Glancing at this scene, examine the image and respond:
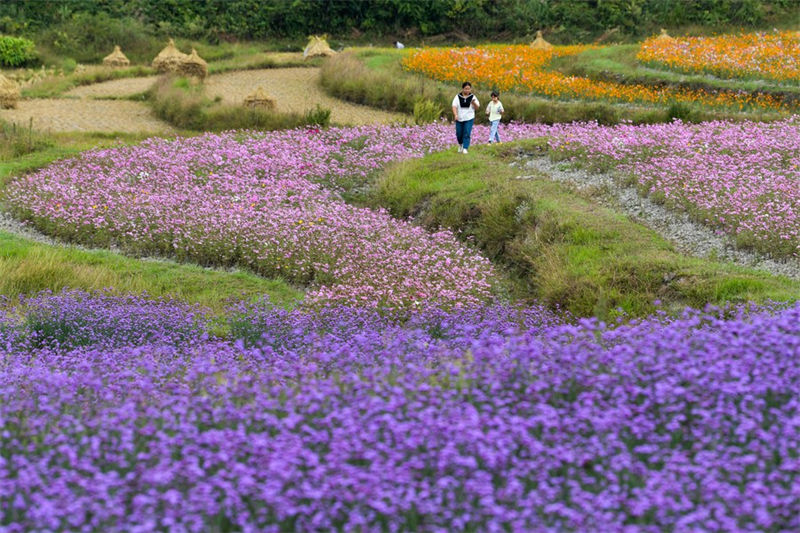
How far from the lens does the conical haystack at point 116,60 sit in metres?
35.8

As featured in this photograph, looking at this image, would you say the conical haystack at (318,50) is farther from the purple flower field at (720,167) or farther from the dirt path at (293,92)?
the purple flower field at (720,167)

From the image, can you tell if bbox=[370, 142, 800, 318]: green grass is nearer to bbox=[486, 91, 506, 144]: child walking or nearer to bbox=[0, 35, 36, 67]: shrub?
bbox=[486, 91, 506, 144]: child walking

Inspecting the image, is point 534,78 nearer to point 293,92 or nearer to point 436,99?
point 436,99

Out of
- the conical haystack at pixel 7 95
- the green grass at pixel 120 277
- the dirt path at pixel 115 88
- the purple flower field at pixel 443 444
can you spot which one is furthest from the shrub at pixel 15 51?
the purple flower field at pixel 443 444

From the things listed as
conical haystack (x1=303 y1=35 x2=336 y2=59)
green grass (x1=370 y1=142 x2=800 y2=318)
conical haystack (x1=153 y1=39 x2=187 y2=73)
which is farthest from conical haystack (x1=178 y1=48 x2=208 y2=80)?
green grass (x1=370 y1=142 x2=800 y2=318)

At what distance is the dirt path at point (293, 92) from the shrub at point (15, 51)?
8389 millimetres

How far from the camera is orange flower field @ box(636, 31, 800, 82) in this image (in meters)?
27.1

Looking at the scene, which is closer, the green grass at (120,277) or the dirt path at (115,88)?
the green grass at (120,277)

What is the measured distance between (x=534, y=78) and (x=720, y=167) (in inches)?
520

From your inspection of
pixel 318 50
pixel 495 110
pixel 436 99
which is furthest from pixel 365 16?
pixel 495 110

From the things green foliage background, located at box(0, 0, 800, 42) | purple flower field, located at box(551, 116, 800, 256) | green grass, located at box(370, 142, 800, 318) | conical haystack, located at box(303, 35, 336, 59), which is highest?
green foliage background, located at box(0, 0, 800, 42)

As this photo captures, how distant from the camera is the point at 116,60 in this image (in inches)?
1415

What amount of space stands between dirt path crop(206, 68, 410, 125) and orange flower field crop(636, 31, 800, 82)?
29.7ft

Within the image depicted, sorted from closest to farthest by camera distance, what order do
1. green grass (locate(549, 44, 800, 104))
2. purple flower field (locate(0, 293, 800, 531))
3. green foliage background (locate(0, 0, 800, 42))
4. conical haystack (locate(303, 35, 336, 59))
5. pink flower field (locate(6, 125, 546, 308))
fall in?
purple flower field (locate(0, 293, 800, 531)) → pink flower field (locate(6, 125, 546, 308)) → green grass (locate(549, 44, 800, 104)) → conical haystack (locate(303, 35, 336, 59)) → green foliage background (locate(0, 0, 800, 42))
